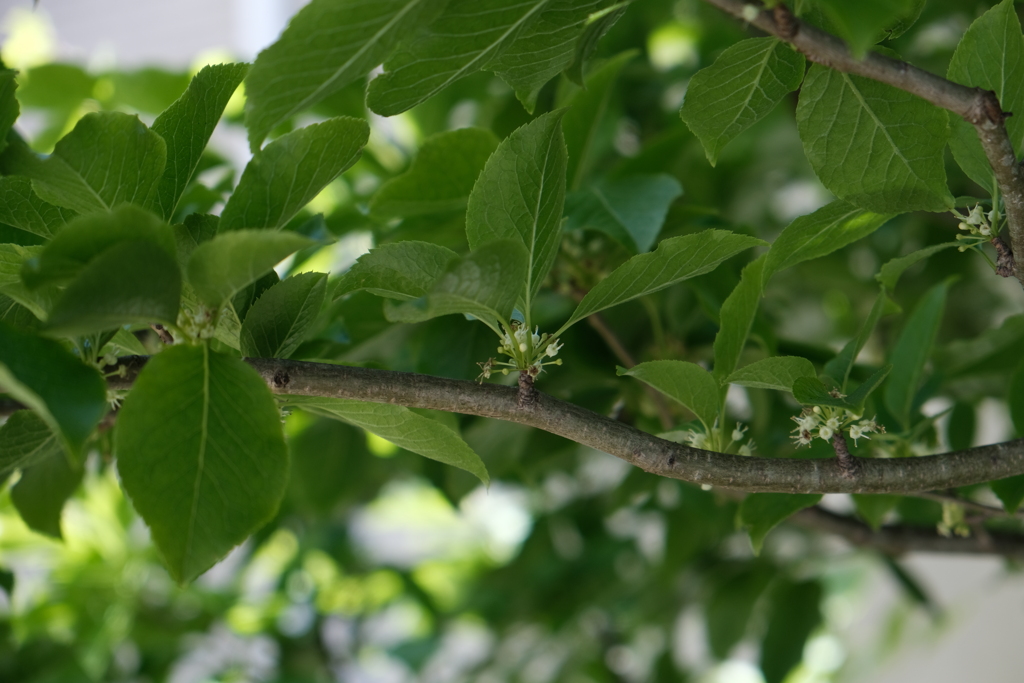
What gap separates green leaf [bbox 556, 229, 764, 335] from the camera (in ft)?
0.91

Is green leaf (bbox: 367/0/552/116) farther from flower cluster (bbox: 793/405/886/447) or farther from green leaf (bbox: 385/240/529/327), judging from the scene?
flower cluster (bbox: 793/405/886/447)

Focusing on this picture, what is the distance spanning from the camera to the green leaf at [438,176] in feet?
1.42

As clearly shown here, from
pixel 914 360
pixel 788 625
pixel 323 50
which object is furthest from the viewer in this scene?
pixel 788 625

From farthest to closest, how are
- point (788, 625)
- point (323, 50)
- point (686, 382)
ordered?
point (788, 625)
point (686, 382)
point (323, 50)

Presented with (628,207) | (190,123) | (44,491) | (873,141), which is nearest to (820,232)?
(873,141)

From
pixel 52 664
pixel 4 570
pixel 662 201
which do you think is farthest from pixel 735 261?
pixel 52 664

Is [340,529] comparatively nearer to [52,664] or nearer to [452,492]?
[52,664]

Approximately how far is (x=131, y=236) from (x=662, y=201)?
280mm

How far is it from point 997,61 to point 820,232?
0.27ft

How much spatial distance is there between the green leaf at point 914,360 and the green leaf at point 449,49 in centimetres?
28

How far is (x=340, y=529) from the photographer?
1.14m

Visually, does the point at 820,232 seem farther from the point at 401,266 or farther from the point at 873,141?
the point at 401,266

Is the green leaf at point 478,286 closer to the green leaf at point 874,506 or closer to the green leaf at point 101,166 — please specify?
the green leaf at point 101,166

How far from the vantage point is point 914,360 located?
0.44 m
